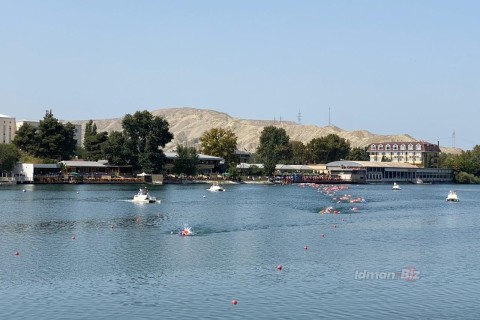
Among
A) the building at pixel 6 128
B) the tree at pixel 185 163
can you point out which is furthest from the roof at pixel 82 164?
the building at pixel 6 128

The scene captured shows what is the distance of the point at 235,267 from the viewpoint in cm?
4328

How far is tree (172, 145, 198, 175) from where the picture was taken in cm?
17988

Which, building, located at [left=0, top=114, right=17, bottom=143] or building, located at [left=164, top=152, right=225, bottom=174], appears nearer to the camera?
building, located at [left=164, top=152, right=225, bottom=174]

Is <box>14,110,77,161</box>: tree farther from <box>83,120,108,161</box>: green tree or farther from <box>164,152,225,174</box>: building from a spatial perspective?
<box>164,152,225,174</box>: building

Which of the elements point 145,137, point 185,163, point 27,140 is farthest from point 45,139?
point 185,163

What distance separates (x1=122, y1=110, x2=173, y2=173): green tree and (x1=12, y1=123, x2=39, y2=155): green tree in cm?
2084

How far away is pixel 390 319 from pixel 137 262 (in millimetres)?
19144

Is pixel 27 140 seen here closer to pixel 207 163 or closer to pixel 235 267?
pixel 207 163

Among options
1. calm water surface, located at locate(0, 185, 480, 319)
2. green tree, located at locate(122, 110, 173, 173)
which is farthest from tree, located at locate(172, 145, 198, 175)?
calm water surface, located at locate(0, 185, 480, 319)

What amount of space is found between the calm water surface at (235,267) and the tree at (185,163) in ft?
332

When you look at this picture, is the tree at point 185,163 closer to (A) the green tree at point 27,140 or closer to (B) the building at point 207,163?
(B) the building at point 207,163

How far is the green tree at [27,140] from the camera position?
160 meters

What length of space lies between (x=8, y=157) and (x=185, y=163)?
49.1 m

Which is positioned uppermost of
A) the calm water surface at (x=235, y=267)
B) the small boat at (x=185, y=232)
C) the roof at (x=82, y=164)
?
the roof at (x=82, y=164)
